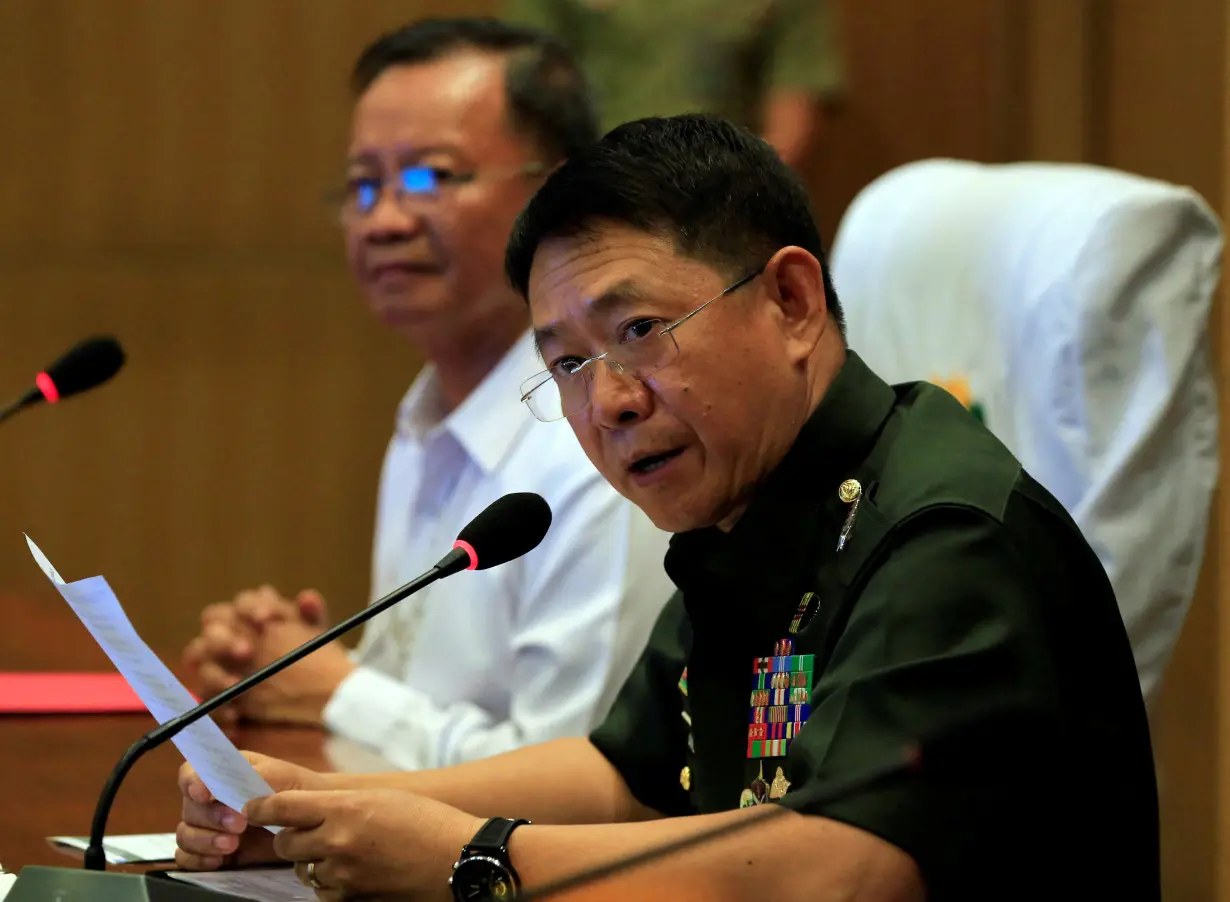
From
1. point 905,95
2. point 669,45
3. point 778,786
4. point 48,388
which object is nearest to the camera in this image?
point 778,786

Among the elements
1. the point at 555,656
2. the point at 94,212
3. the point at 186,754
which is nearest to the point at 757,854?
the point at 186,754

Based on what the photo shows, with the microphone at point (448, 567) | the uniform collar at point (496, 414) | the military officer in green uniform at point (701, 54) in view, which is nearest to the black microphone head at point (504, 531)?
the microphone at point (448, 567)

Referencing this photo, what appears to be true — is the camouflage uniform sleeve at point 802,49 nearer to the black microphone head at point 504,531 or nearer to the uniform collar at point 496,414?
the uniform collar at point 496,414

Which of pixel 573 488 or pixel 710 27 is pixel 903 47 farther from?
pixel 573 488

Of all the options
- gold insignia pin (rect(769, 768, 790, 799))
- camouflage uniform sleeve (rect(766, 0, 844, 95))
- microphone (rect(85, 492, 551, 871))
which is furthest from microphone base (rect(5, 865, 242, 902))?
camouflage uniform sleeve (rect(766, 0, 844, 95))

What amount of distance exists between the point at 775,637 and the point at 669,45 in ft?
7.29

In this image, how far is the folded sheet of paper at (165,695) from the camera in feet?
3.81

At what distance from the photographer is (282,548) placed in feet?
13.7

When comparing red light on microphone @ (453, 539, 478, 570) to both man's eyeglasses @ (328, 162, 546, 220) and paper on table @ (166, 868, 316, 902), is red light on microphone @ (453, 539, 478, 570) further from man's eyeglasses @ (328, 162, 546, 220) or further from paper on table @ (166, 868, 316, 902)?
man's eyeglasses @ (328, 162, 546, 220)

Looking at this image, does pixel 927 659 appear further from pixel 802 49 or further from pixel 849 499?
pixel 802 49

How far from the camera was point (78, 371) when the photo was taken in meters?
1.95

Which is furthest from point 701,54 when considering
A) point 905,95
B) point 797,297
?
point 797,297

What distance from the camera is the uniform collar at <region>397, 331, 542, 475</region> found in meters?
2.13

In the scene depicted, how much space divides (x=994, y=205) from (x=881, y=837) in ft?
3.88
